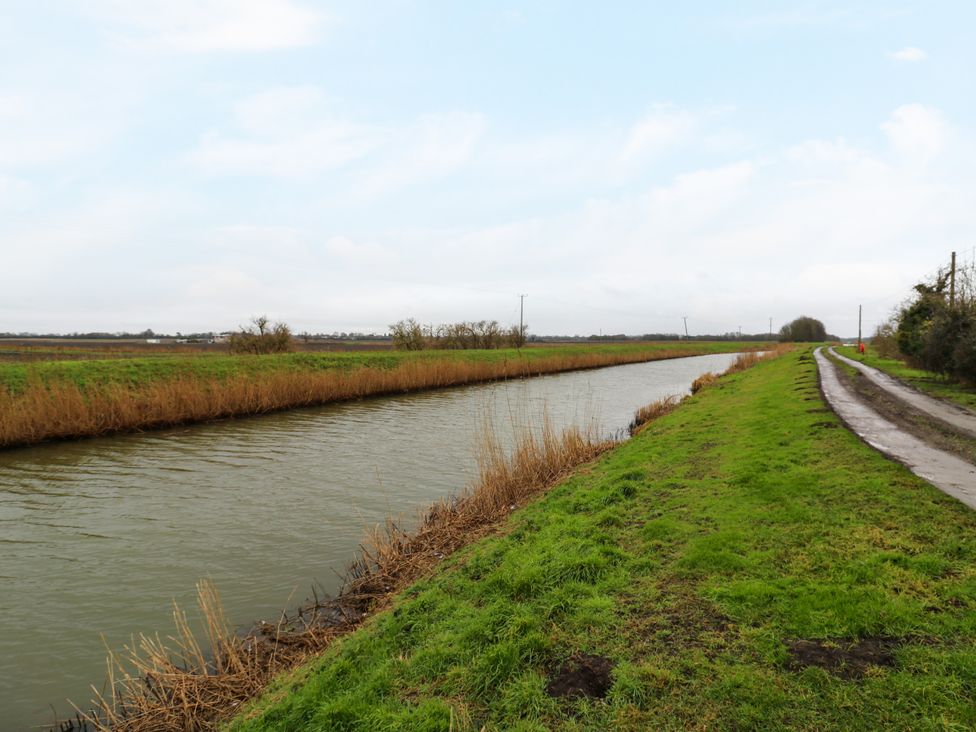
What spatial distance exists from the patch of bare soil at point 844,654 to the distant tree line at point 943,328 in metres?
17.1

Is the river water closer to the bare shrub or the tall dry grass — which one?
the tall dry grass

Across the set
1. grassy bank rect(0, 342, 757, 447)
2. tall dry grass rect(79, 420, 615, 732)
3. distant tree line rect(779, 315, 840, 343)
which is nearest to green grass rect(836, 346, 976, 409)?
tall dry grass rect(79, 420, 615, 732)

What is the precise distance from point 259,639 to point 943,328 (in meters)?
21.9

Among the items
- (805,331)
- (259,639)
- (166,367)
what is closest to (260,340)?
(166,367)

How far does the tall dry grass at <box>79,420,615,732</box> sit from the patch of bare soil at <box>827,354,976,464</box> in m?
6.82

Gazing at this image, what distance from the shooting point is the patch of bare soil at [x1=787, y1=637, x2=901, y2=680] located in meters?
3.23

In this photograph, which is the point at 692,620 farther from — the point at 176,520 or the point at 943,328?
the point at 943,328

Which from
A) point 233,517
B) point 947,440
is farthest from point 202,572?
point 947,440

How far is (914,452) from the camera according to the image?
7805mm

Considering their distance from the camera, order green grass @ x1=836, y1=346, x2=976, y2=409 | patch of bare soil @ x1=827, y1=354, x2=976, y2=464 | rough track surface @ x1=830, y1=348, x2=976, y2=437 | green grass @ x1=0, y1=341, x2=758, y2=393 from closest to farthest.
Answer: patch of bare soil @ x1=827, y1=354, x2=976, y2=464 < rough track surface @ x1=830, y1=348, x2=976, y2=437 < green grass @ x1=836, y1=346, x2=976, y2=409 < green grass @ x1=0, y1=341, x2=758, y2=393

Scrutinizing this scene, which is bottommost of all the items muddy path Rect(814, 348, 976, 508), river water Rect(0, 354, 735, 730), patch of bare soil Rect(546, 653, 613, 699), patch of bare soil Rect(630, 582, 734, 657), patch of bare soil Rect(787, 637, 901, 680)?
river water Rect(0, 354, 735, 730)

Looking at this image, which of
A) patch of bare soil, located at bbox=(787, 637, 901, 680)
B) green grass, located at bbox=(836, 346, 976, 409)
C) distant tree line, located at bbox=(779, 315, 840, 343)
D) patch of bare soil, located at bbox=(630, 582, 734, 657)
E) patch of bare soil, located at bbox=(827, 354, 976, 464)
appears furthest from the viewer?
distant tree line, located at bbox=(779, 315, 840, 343)

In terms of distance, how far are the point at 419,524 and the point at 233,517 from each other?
366 centimetres

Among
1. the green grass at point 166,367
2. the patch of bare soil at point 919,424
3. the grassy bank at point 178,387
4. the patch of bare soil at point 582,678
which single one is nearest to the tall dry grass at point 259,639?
the patch of bare soil at point 582,678
